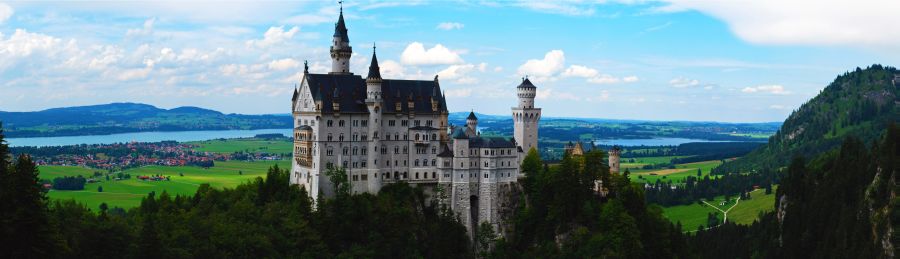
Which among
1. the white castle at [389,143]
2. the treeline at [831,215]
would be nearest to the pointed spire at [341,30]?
the white castle at [389,143]

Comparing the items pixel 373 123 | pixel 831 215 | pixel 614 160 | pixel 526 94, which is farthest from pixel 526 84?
pixel 831 215

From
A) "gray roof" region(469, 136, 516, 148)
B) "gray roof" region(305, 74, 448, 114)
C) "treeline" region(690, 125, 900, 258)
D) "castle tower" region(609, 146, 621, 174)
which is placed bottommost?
"treeline" region(690, 125, 900, 258)

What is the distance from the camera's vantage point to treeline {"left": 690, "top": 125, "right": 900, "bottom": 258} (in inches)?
4904

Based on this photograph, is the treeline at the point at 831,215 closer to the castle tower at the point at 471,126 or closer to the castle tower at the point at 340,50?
the castle tower at the point at 471,126

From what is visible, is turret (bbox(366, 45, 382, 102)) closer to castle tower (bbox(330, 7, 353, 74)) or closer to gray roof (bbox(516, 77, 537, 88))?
castle tower (bbox(330, 7, 353, 74))

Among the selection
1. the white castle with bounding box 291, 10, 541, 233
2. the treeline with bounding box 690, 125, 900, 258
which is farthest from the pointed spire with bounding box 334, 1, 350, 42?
the treeline with bounding box 690, 125, 900, 258

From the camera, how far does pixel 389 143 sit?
11369 cm

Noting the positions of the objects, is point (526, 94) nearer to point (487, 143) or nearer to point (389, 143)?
point (487, 143)

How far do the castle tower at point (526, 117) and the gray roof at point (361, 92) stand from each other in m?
10.9

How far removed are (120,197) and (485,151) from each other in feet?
378

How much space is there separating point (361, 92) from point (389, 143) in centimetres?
739

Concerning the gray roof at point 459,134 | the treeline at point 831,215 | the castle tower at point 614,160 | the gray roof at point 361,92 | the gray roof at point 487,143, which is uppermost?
the gray roof at point 361,92

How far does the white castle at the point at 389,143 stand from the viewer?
109 metres

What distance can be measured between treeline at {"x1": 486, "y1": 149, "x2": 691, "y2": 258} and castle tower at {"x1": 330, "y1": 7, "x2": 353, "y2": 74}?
26.7m
